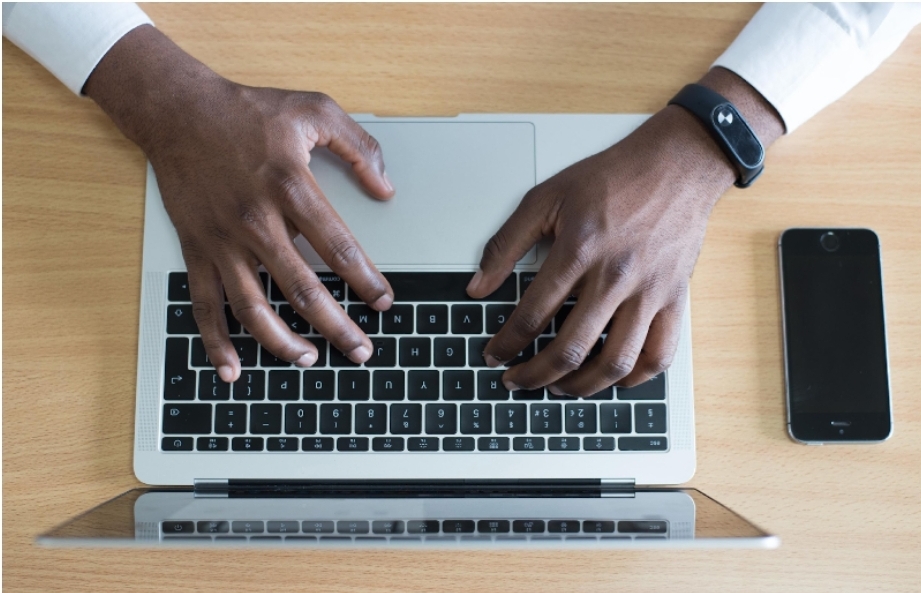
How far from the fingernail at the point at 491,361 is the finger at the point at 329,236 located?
0.40ft

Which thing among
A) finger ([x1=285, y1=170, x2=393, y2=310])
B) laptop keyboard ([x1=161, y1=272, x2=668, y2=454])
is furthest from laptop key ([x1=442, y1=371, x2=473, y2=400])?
finger ([x1=285, y1=170, x2=393, y2=310])

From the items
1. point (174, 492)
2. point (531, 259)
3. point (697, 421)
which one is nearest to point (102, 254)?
point (174, 492)

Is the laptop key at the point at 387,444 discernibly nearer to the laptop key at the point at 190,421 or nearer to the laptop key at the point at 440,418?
Answer: the laptop key at the point at 440,418

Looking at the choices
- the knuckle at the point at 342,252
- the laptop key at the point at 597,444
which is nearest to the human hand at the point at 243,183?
the knuckle at the point at 342,252

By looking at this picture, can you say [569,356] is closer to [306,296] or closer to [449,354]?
[449,354]

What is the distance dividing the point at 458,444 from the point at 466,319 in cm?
12

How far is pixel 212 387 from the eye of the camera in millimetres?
694

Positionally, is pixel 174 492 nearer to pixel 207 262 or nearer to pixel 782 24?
pixel 207 262

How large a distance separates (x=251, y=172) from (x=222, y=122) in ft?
0.22

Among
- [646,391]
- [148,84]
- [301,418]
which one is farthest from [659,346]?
[148,84]

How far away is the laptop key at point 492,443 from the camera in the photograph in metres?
0.69

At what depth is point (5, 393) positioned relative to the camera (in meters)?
0.71

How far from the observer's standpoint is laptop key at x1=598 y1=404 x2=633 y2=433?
0.69 meters

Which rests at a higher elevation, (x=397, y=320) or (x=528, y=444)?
(x=397, y=320)
